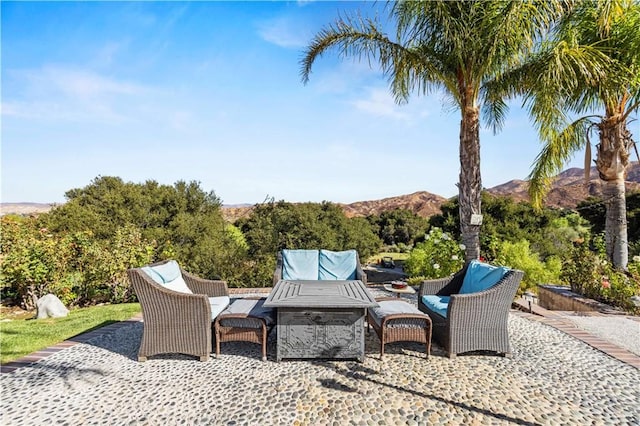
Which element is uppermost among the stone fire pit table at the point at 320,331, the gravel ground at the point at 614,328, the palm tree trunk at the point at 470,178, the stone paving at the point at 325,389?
the palm tree trunk at the point at 470,178

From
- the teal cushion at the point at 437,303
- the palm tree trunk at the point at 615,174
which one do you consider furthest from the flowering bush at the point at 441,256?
the palm tree trunk at the point at 615,174

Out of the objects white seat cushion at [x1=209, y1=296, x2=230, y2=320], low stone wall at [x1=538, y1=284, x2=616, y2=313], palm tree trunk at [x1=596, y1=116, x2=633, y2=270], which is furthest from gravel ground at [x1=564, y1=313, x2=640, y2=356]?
white seat cushion at [x1=209, y1=296, x2=230, y2=320]

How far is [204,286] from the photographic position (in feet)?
14.7

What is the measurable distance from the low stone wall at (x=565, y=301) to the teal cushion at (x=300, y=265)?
16.3 feet

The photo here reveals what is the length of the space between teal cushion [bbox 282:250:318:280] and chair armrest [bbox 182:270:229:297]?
3.42 ft

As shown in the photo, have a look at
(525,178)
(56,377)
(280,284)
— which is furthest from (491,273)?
(525,178)

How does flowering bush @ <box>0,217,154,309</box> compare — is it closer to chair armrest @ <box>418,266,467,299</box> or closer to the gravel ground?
chair armrest @ <box>418,266,467,299</box>

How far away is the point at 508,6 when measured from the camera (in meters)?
5.14

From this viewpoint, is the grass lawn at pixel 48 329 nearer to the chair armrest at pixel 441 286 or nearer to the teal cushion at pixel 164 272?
the teal cushion at pixel 164 272

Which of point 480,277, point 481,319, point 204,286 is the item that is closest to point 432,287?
point 480,277

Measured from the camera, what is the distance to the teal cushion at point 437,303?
3781 mm

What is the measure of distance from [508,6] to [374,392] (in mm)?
5944

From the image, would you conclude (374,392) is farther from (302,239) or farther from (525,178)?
(302,239)

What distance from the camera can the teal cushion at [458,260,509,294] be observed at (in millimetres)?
3787
